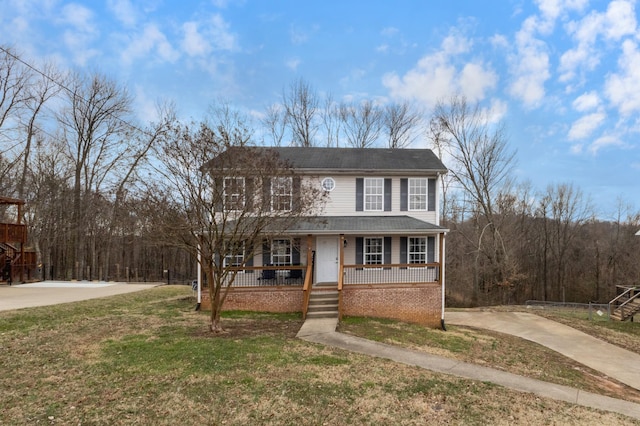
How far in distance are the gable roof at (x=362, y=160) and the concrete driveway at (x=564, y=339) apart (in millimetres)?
6885

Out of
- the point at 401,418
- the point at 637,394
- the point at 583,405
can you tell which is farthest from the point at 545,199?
the point at 401,418

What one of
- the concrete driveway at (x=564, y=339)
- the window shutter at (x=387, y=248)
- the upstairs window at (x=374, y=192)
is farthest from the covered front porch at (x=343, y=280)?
the concrete driveway at (x=564, y=339)

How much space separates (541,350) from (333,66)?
1825 cm

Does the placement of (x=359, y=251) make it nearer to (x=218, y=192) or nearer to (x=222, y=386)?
(x=218, y=192)

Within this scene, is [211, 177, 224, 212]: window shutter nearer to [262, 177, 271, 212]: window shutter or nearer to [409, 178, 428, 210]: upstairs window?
[262, 177, 271, 212]: window shutter

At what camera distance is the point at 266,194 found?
9266 millimetres

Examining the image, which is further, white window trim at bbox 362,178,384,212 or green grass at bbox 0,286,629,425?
white window trim at bbox 362,178,384,212

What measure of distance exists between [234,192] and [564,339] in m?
12.4

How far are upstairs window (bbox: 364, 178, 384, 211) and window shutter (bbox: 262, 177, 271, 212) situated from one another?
23.3 ft

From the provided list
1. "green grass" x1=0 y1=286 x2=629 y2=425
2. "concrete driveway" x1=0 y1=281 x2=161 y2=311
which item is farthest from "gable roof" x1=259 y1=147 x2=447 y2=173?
"concrete driveway" x1=0 y1=281 x2=161 y2=311

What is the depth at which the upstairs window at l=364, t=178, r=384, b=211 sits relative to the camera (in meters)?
15.9

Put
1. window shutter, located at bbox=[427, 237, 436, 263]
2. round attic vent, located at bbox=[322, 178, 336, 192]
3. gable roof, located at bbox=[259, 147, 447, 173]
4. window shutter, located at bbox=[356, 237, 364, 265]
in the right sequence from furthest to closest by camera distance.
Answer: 1. round attic vent, located at bbox=[322, 178, 336, 192]
2. gable roof, located at bbox=[259, 147, 447, 173]
3. window shutter, located at bbox=[427, 237, 436, 263]
4. window shutter, located at bbox=[356, 237, 364, 265]

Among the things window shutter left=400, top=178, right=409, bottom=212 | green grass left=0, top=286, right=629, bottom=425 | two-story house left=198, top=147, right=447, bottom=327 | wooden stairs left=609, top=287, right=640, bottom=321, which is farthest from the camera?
wooden stairs left=609, top=287, right=640, bottom=321

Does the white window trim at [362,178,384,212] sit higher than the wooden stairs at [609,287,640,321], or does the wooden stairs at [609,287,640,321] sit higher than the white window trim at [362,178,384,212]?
the white window trim at [362,178,384,212]
